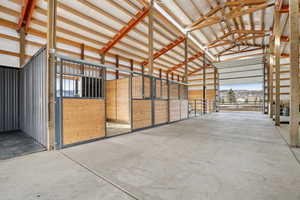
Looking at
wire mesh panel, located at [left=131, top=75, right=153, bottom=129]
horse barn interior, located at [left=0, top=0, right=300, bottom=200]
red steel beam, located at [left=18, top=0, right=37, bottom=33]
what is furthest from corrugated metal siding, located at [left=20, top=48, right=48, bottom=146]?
wire mesh panel, located at [left=131, top=75, right=153, bottom=129]

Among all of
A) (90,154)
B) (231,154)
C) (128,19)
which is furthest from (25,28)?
(231,154)

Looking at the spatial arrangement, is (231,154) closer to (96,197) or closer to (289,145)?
(289,145)

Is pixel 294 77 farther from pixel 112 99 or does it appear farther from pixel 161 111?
pixel 112 99

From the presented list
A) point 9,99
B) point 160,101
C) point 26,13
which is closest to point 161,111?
point 160,101

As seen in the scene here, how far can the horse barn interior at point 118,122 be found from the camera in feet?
5.29

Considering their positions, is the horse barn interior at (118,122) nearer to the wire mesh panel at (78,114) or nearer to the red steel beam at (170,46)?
the wire mesh panel at (78,114)

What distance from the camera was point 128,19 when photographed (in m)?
6.68

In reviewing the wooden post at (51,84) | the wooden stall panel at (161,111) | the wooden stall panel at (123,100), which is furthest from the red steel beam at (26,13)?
the wooden stall panel at (161,111)

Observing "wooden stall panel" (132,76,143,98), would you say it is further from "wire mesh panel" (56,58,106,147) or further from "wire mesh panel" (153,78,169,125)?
"wire mesh panel" (56,58,106,147)

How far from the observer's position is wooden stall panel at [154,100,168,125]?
19.2 feet

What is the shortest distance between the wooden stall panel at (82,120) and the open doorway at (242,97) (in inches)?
539

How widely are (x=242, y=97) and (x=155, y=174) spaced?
16168 mm

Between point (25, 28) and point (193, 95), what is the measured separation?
15165mm

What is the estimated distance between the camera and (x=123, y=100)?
6391mm
